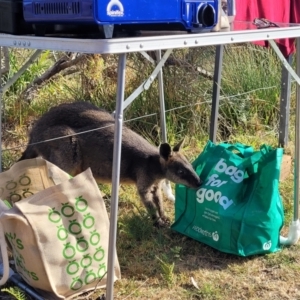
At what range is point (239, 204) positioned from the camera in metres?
4.15

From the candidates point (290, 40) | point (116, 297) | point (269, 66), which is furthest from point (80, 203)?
point (269, 66)

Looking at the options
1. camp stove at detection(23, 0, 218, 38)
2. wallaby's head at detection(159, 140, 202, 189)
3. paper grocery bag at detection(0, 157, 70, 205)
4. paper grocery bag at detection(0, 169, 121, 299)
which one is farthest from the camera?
wallaby's head at detection(159, 140, 202, 189)

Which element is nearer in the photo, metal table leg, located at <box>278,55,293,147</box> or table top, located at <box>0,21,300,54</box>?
table top, located at <box>0,21,300,54</box>

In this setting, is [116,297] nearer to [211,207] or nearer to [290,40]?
[211,207]

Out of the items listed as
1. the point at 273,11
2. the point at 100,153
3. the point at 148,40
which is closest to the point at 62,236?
the point at 148,40

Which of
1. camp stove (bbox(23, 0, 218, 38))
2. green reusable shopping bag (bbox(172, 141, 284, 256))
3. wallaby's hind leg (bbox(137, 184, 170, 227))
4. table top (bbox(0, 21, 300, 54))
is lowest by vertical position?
wallaby's hind leg (bbox(137, 184, 170, 227))

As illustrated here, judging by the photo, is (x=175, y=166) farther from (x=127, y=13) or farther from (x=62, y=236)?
(x=127, y=13)

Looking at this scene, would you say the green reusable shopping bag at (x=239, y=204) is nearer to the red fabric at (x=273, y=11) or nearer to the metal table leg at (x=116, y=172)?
the red fabric at (x=273, y=11)

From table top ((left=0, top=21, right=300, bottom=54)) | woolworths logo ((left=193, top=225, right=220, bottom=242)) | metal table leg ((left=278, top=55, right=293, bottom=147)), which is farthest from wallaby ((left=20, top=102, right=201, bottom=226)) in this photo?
metal table leg ((left=278, top=55, right=293, bottom=147))

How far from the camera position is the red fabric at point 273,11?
4.43 metres

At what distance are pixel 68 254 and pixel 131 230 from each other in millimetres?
1120

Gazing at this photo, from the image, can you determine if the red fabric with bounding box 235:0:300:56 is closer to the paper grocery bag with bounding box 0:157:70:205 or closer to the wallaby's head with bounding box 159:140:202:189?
the wallaby's head with bounding box 159:140:202:189

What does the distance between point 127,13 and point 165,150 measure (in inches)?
82.7

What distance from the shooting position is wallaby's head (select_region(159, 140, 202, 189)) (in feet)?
14.9
